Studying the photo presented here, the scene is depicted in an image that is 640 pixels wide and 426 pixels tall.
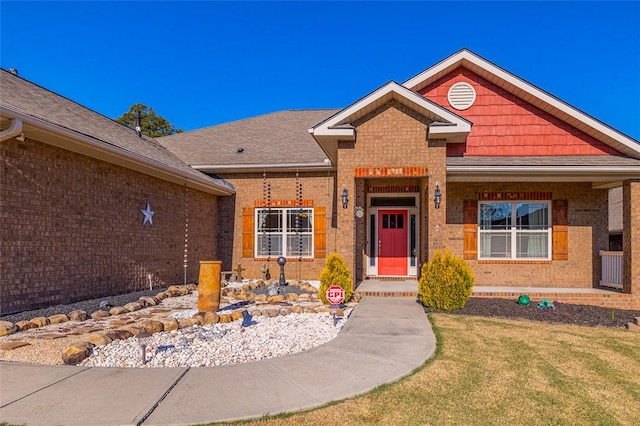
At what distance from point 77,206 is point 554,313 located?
10497 mm

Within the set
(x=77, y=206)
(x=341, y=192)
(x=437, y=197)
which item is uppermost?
(x=341, y=192)

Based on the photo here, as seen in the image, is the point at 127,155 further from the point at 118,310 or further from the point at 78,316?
the point at 78,316

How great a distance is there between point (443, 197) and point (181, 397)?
8.13 m

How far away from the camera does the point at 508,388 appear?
4.58 meters

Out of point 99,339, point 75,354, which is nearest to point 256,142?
point 99,339

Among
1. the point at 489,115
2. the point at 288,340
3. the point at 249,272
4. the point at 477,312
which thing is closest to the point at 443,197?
the point at 477,312

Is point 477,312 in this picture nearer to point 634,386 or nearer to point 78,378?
point 634,386

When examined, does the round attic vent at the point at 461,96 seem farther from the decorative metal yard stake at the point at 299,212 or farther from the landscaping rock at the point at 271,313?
the landscaping rock at the point at 271,313

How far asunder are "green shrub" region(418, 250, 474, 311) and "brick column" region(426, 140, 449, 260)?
1.01 metres

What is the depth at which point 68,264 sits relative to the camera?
8.73 metres

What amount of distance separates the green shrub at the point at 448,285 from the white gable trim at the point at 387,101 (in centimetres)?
319

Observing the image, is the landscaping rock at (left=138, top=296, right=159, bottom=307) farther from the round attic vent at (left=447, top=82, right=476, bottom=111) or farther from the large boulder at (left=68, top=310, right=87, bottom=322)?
the round attic vent at (left=447, top=82, right=476, bottom=111)

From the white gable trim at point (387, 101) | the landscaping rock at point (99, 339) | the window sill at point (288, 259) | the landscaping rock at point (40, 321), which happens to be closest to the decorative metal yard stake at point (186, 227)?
the window sill at point (288, 259)

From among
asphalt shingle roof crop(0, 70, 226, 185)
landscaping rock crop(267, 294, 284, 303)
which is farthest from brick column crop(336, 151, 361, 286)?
asphalt shingle roof crop(0, 70, 226, 185)
